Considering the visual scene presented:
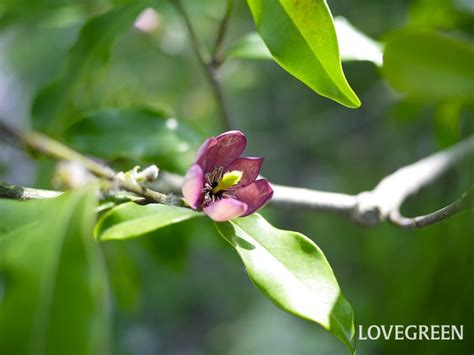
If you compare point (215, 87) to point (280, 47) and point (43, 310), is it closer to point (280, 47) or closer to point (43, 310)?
point (280, 47)

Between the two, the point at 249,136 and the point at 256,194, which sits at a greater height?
the point at 256,194

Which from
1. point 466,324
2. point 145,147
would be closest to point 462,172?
point 466,324

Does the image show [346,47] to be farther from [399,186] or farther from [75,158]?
[75,158]

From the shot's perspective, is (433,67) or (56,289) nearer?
(56,289)

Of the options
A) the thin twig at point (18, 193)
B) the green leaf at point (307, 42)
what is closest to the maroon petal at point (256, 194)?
the green leaf at point (307, 42)

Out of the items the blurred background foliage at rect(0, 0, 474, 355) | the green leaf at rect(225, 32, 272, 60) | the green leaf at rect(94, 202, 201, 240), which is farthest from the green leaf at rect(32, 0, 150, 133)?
the green leaf at rect(94, 202, 201, 240)

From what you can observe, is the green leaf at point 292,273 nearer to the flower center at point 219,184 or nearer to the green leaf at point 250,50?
the flower center at point 219,184

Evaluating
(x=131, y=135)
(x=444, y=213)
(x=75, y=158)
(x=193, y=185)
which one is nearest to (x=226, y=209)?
(x=193, y=185)
